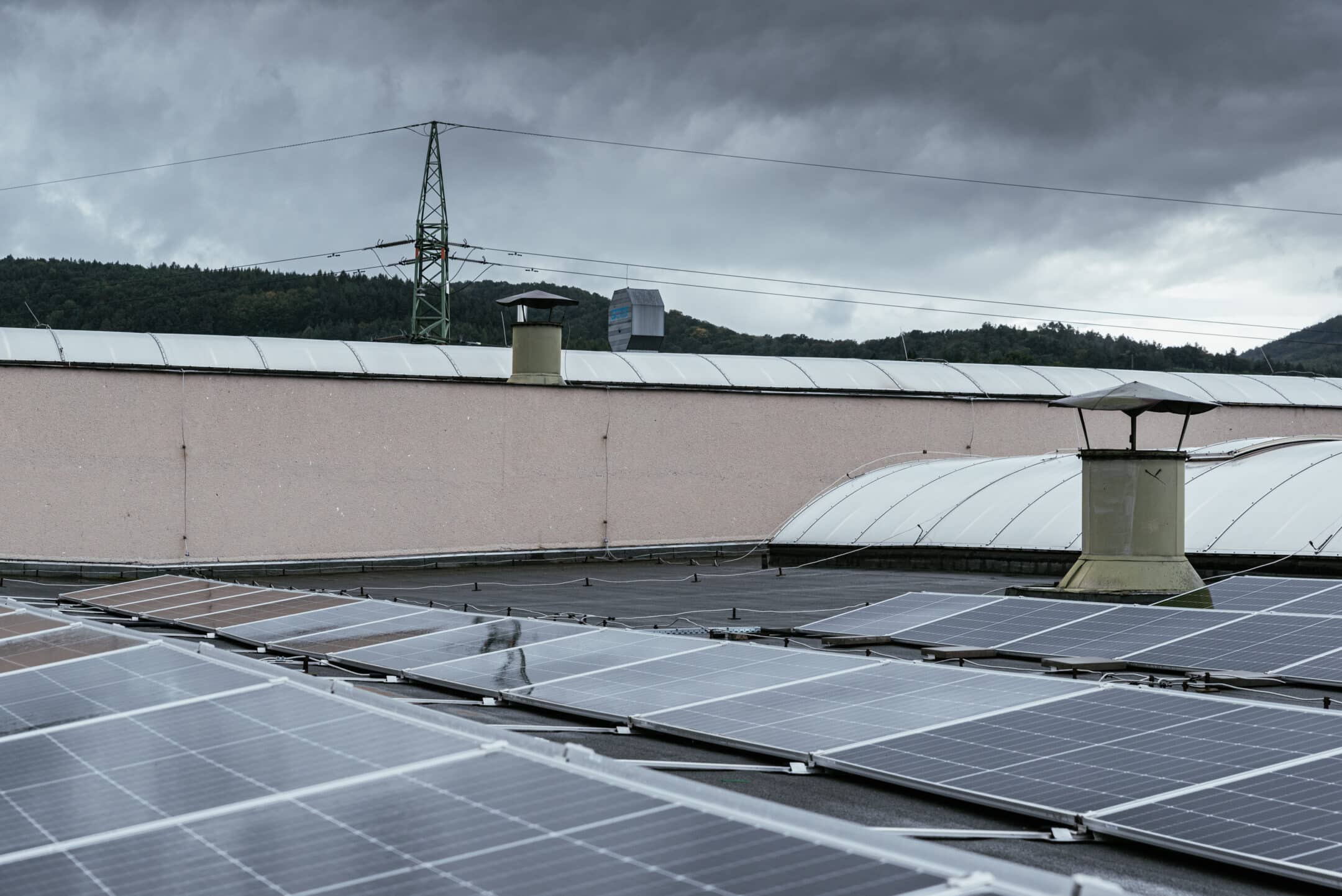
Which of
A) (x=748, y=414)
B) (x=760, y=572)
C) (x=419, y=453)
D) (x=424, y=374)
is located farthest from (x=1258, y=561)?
(x=424, y=374)

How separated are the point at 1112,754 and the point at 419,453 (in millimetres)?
29771

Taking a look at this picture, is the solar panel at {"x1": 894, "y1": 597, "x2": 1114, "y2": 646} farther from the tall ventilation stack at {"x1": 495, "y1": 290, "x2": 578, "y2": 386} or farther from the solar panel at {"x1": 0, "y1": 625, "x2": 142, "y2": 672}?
the tall ventilation stack at {"x1": 495, "y1": 290, "x2": 578, "y2": 386}

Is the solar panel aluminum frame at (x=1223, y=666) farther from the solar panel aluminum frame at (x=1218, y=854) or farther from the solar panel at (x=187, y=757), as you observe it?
the solar panel at (x=187, y=757)

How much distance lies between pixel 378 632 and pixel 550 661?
127 inches

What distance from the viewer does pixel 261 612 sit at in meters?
16.9

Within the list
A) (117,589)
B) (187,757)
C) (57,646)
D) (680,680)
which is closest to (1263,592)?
(680,680)

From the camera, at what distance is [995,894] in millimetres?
3514

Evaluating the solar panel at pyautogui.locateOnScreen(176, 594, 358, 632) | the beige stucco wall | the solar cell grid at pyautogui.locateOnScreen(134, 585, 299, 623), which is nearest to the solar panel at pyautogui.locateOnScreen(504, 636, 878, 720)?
the solar panel at pyautogui.locateOnScreen(176, 594, 358, 632)

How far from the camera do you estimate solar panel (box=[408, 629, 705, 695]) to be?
11.4 metres

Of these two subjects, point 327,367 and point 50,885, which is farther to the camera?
point 327,367

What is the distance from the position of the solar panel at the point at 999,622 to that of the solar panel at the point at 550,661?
355cm

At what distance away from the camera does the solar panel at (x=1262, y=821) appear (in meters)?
5.96

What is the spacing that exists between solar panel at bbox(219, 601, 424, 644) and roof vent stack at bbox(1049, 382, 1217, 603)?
10.4 meters

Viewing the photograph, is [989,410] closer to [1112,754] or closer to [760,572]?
[760,572]
